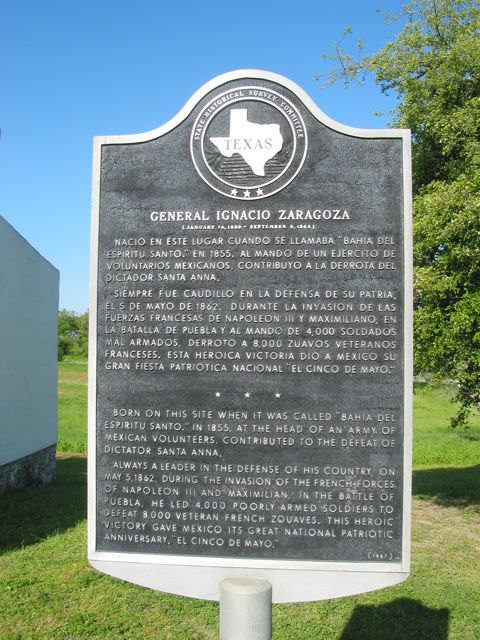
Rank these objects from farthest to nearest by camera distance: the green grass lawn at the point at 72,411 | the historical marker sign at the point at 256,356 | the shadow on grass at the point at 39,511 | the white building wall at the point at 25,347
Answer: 1. the green grass lawn at the point at 72,411
2. the white building wall at the point at 25,347
3. the shadow on grass at the point at 39,511
4. the historical marker sign at the point at 256,356

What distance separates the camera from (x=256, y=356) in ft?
13.0

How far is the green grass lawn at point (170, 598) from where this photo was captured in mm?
5848

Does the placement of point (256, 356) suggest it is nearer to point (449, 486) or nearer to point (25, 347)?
point (25, 347)

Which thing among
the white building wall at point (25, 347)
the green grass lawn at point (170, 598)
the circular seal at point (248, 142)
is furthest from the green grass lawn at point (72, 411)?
the circular seal at point (248, 142)

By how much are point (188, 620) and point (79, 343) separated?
7489 centimetres

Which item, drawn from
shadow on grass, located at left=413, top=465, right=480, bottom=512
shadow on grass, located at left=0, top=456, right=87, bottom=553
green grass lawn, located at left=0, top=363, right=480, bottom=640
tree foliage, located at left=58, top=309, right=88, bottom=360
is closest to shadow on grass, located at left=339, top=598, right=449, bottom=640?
green grass lawn, located at left=0, top=363, right=480, bottom=640

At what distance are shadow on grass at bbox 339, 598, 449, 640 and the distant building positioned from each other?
22.1ft

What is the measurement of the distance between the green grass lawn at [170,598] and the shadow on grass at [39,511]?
0.05 ft

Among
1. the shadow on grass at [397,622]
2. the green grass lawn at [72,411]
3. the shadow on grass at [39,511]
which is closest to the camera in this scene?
the shadow on grass at [397,622]

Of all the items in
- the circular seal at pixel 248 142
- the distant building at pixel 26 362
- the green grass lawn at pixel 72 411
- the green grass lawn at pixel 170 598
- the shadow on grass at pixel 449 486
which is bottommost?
the green grass lawn at pixel 72 411

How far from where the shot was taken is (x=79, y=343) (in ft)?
257

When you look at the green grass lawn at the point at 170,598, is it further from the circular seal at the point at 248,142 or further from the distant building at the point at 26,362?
the circular seal at the point at 248,142

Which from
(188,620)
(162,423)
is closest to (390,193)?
(162,423)

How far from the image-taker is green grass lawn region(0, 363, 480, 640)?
585 cm
